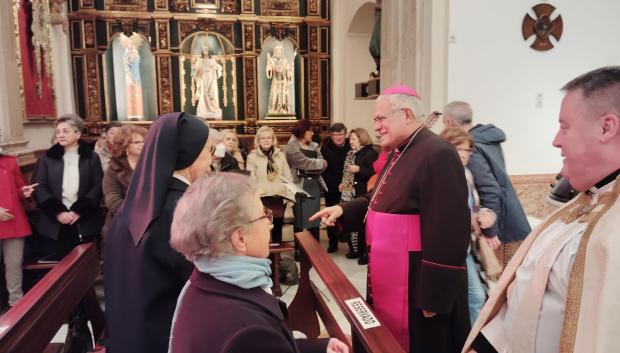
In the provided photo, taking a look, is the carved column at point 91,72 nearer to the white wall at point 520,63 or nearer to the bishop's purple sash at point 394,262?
the white wall at point 520,63

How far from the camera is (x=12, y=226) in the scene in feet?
13.4

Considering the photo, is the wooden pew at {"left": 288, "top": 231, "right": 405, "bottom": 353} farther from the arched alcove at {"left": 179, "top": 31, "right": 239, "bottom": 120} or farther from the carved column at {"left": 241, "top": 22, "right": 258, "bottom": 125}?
the arched alcove at {"left": 179, "top": 31, "right": 239, "bottom": 120}

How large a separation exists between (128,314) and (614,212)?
5.43ft

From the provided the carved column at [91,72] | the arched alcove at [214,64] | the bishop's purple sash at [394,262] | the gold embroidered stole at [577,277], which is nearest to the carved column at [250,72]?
the arched alcove at [214,64]

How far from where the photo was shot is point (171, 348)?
4.18 ft

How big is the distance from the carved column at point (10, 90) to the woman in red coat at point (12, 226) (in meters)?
1.28

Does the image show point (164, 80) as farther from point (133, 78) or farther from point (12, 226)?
point (12, 226)

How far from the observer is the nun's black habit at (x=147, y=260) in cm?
167

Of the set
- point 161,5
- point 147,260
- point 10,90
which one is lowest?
point 147,260

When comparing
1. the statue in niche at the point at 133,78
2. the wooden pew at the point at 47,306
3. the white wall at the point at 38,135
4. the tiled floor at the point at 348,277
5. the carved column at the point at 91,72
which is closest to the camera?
the wooden pew at the point at 47,306

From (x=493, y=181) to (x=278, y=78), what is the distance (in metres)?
8.49

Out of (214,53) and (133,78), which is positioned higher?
(214,53)

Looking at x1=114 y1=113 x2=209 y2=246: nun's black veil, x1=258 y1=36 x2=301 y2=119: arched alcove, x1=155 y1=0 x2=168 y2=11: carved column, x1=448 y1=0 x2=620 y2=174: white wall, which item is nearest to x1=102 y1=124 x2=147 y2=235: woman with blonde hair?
x1=114 y1=113 x2=209 y2=246: nun's black veil

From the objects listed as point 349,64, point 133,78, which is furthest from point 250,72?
point 133,78
